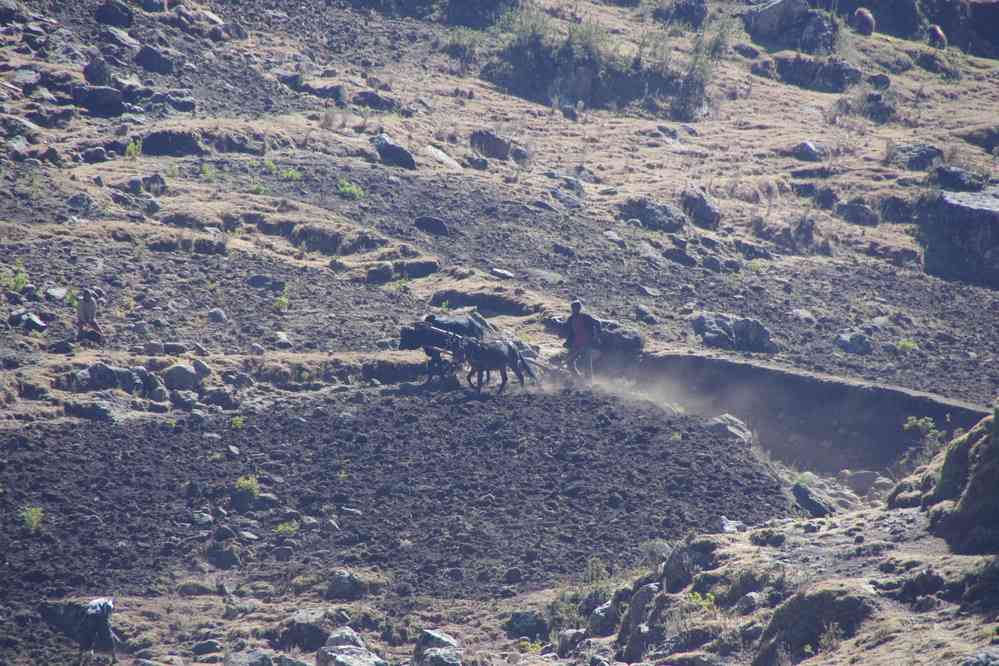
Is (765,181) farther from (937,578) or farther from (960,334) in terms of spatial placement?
(937,578)

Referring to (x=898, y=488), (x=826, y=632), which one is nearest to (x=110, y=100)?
(x=898, y=488)

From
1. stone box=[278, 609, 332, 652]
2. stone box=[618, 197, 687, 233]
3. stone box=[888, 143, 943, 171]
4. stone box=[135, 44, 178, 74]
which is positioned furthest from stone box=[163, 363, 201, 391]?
stone box=[888, 143, 943, 171]

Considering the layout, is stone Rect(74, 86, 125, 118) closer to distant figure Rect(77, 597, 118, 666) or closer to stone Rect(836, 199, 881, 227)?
stone Rect(836, 199, 881, 227)

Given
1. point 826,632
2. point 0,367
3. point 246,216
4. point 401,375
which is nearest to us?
point 826,632

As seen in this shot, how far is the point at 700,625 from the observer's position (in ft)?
49.3

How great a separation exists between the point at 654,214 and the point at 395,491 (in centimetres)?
1539

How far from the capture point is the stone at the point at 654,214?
110 ft

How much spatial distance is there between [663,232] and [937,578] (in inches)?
805

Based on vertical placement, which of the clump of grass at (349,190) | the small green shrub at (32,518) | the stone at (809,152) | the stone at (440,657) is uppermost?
the stone at (809,152)

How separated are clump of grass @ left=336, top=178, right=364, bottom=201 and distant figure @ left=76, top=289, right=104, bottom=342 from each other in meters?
8.86

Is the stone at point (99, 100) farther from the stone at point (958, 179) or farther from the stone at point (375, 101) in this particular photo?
the stone at point (958, 179)

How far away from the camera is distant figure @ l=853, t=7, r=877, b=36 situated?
5094 cm

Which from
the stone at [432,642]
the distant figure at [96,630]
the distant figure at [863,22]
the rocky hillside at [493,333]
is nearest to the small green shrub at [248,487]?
the rocky hillside at [493,333]

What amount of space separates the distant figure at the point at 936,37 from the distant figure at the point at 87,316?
36.5 m
